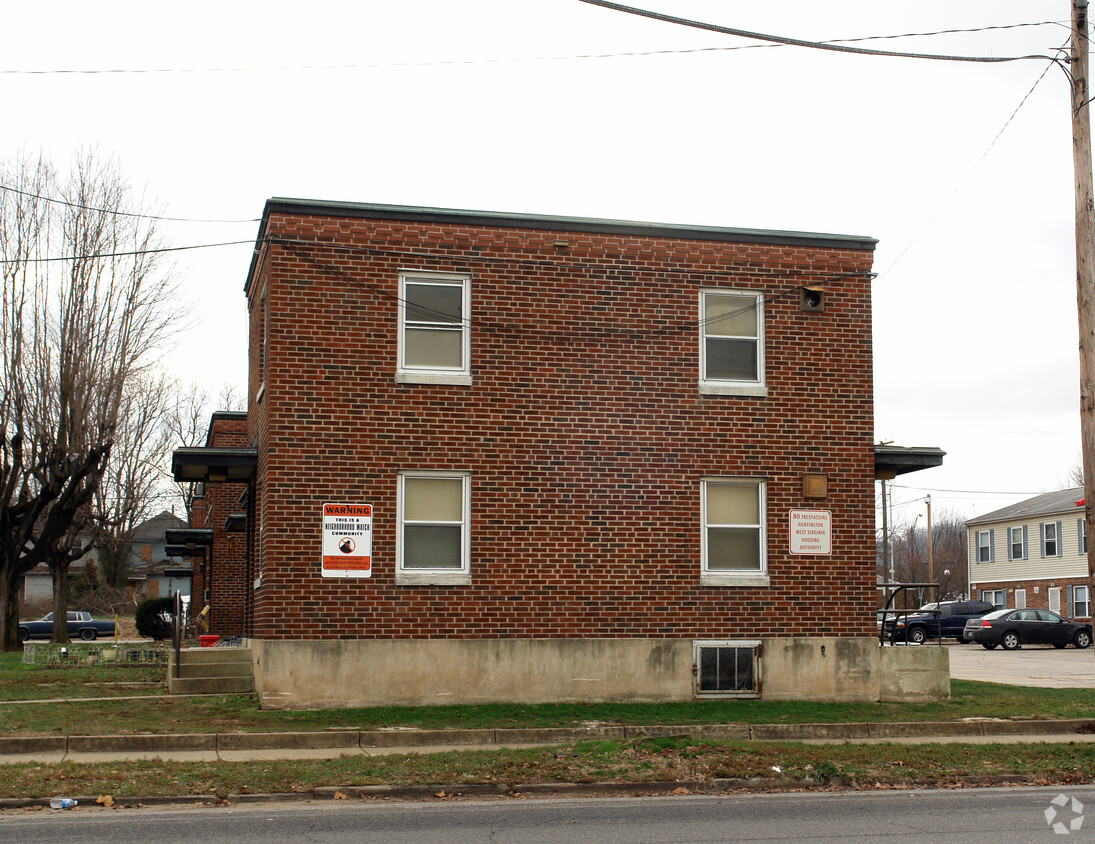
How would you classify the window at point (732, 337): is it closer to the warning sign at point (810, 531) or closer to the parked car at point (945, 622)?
the warning sign at point (810, 531)

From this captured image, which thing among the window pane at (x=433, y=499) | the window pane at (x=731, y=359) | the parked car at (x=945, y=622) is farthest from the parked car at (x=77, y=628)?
the window pane at (x=731, y=359)

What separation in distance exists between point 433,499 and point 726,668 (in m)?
4.73

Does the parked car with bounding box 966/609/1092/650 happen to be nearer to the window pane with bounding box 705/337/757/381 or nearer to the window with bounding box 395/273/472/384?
the window pane with bounding box 705/337/757/381

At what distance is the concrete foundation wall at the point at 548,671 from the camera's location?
50.6 feet

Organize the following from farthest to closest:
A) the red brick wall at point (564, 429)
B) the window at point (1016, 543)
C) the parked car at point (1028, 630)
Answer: the window at point (1016, 543)
the parked car at point (1028, 630)
the red brick wall at point (564, 429)

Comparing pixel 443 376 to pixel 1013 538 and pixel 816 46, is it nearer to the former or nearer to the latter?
pixel 816 46

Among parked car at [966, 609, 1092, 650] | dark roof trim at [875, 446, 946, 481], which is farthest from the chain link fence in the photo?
parked car at [966, 609, 1092, 650]

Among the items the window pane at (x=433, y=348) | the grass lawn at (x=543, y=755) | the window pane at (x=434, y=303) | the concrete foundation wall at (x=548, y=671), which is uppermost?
the window pane at (x=434, y=303)

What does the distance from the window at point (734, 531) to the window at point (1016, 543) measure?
44.1 meters

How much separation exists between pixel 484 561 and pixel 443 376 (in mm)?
2610

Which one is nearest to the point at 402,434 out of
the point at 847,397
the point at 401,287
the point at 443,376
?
the point at 443,376

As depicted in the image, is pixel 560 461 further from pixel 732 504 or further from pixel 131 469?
pixel 131 469

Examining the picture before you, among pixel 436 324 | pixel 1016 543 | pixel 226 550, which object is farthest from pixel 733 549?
pixel 1016 543

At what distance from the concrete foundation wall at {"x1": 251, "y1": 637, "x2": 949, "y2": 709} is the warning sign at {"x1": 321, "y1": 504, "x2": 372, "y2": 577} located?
0.94m
